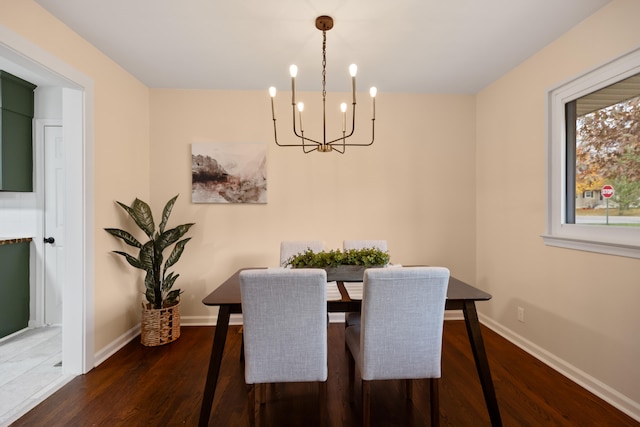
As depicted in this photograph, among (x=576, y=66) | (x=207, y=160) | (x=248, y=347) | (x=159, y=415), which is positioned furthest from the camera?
(x=207, y=160)

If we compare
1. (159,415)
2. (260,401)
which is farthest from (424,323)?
(159,415)

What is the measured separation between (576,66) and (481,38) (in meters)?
0.69

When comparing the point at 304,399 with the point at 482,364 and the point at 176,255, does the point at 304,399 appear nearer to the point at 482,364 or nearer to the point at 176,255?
the point at 482,364

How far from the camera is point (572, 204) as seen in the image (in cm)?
233

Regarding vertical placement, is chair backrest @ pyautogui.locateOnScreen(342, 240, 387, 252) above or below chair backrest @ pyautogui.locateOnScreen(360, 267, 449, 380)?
above

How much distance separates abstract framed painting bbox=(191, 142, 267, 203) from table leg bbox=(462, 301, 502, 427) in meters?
2.32

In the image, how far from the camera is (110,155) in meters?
2.64

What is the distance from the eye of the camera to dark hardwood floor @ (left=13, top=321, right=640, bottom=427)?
5.78 ft

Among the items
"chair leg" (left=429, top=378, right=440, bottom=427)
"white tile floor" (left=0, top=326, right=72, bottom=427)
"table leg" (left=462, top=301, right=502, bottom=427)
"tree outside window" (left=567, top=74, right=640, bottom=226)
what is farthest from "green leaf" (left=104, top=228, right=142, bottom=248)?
"tree outside window" (left=567, top=74, right=640, bottom=226)

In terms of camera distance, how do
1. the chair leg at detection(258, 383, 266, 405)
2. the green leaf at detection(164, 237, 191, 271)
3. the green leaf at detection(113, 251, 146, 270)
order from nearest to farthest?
the chair leg at detection(258, 383, 266, 405) < the green leaf at detection(113, 251, 146, 270) < the green leaf at detection(164, 237, 191, 271)

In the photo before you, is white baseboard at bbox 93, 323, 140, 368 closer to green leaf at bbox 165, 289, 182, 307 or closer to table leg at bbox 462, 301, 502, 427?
green leaf at bbox 165, 289, 182, 307

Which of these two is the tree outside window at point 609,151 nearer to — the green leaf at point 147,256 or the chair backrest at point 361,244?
the chair backrest at point 361,244

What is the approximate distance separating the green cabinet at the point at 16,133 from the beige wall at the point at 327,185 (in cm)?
113

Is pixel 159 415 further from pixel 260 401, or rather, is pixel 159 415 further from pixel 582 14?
pixel 582 14
